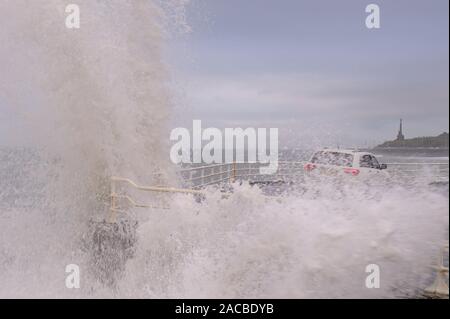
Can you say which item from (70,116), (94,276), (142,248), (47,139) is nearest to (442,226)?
(142,248)

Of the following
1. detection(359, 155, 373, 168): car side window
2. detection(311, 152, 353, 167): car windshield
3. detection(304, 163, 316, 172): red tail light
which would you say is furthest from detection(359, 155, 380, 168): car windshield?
detection(304, 163, 316, 172): red tail light

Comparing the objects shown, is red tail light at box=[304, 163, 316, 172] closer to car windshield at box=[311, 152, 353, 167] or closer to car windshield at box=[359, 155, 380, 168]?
Answer: car windshield at box=[311, 152, 353, 167]

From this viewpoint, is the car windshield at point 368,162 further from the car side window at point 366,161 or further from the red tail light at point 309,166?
the red tail light at point 309,166

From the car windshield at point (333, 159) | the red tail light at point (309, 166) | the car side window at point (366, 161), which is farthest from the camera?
the red tail light at point (309, 166)

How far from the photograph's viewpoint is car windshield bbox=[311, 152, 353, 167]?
29.1 feet

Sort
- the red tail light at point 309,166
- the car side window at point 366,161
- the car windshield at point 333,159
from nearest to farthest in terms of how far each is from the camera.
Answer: the car side window at point 366,161 → the car windshield at point 333,159 → the red tail light at point 309,166

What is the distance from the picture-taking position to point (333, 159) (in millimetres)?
A: 9781

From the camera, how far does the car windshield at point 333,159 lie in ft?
29.1

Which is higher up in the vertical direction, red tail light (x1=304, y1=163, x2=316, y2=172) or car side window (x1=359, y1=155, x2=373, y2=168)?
car side window (x1=359, y1=155, x2=373, y2=168)

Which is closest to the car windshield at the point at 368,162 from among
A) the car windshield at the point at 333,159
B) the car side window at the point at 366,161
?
the car side window at the point at 366,161

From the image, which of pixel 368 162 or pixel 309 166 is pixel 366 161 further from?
pixel 309 166

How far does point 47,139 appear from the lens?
9828 millimetres

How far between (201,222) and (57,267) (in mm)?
2946
